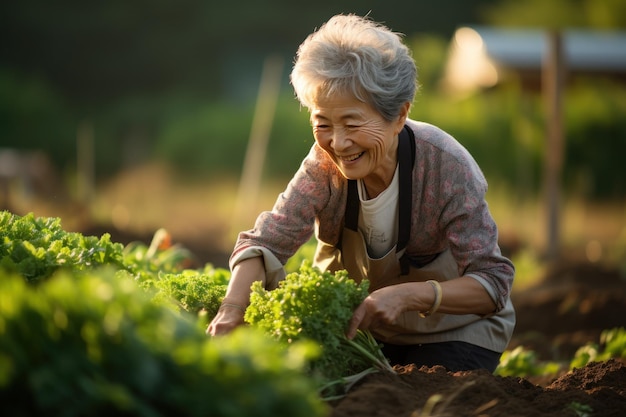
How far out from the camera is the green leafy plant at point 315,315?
10.2 ft

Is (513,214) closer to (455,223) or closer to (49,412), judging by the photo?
(455,223)

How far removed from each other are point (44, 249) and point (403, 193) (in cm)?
138

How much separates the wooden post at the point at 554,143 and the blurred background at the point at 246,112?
2 cm

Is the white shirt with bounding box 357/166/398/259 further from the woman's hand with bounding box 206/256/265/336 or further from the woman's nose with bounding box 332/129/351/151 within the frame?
the woman's hand with bounding box 206/256/265/336

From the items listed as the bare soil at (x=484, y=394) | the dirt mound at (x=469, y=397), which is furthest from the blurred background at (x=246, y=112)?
the dirt mound at (x=469, y=397)

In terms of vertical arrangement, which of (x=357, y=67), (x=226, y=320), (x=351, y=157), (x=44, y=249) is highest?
(x=357, y=67)

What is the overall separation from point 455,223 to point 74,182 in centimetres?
1255

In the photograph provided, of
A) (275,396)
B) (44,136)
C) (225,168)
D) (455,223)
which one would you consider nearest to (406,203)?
(455,223)

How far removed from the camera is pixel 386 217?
3.97 meters

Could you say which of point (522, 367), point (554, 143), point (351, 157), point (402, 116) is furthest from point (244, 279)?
point (554, 143)

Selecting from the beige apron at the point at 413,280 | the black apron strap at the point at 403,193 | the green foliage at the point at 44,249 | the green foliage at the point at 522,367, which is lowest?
the green foliage at the point at 522,367

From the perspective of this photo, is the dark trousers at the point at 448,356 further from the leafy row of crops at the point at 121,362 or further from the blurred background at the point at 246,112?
the leafy row of crops at the point at 121,362

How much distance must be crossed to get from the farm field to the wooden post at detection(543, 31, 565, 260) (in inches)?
13.4

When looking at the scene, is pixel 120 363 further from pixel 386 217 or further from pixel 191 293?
pixel 386 217
